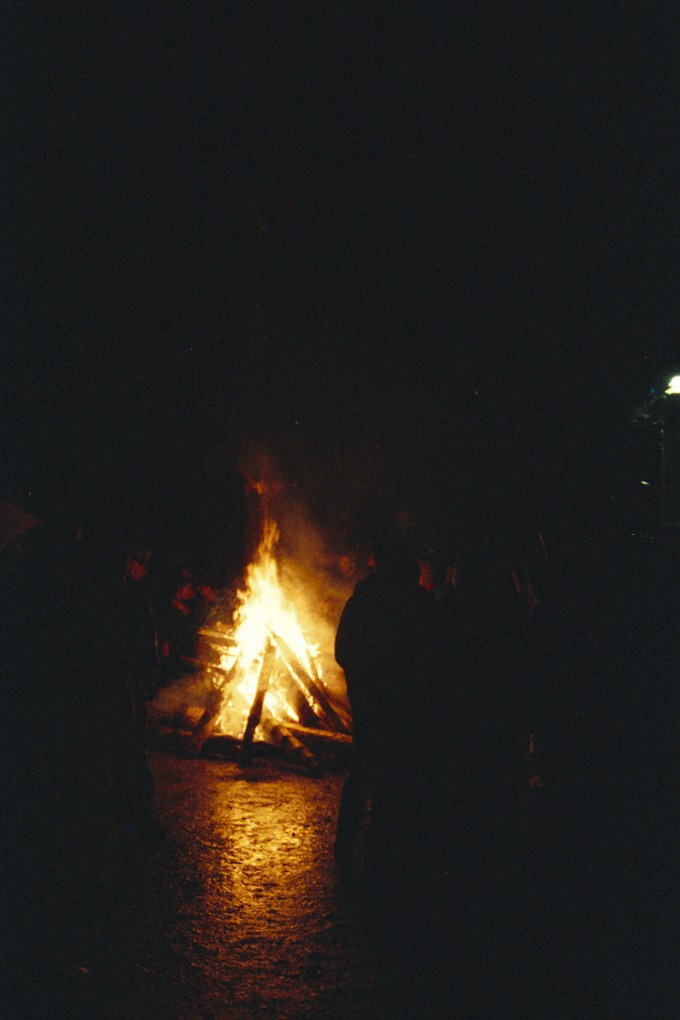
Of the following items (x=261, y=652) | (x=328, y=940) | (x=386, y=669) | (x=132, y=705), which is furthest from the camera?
Result: (x=261, y=652)

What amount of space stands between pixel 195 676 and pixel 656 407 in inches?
383

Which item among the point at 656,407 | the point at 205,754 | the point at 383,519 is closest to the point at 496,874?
the point at 205,754

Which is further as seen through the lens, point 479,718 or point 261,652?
point 261,652

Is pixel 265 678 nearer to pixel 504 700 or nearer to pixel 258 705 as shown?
pixel 258 705

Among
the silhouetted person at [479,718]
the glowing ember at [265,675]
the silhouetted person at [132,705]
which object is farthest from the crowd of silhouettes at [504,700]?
the glowing ember at [265,675]

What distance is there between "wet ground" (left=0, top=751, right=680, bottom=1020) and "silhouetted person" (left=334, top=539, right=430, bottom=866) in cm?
59

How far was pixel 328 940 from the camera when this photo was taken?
12.8 ft

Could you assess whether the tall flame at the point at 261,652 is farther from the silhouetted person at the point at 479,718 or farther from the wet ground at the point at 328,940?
the silhouetted person at the point at 479,718

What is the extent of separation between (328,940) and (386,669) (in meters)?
1.85

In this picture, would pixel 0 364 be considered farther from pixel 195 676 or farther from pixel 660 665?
pixel 660 665

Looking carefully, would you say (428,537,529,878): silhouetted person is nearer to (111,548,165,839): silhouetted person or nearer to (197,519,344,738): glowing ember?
(111,548,165,839): silhouetted person

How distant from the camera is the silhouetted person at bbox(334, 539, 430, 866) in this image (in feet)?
14.0

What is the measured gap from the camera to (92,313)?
9.75 meters

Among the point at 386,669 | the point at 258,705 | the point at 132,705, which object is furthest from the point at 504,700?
the point at 258,705
